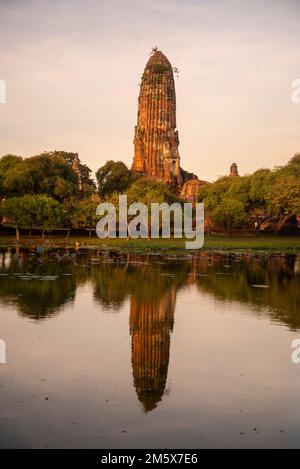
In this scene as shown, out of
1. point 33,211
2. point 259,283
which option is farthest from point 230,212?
point 259,283

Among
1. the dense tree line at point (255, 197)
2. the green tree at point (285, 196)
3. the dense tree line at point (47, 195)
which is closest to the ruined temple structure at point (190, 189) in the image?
the dense tree line at point (255, 197)

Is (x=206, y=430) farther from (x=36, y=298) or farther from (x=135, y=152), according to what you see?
(x=135, y=152)

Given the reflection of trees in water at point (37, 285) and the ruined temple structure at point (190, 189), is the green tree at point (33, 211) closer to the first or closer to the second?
the reflection of trees in water at point (37, 285)

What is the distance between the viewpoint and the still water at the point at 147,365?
35.1ft

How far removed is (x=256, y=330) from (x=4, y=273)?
57.6 feet

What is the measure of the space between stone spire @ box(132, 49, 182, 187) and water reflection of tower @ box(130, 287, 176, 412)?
346 ft

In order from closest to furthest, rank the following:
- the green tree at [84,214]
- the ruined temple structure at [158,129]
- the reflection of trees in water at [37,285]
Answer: the reflection of trees in water at [37,285] → the green tree at [84,214] → the ruined temple structure at [158,129]

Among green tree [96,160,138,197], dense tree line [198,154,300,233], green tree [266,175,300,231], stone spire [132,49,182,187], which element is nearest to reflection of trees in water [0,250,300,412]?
green tree [266,175,300,231]

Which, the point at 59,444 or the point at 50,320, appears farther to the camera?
the point at 50,320

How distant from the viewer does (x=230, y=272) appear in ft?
120

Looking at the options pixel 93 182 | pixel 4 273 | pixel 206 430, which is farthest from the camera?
A: pixel 93 182

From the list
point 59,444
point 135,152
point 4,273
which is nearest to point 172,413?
point 59,444

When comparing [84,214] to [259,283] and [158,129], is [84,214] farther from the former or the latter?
[158,129]

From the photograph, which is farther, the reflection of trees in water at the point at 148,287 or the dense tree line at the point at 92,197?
the dense tree line at the point at 92,197
